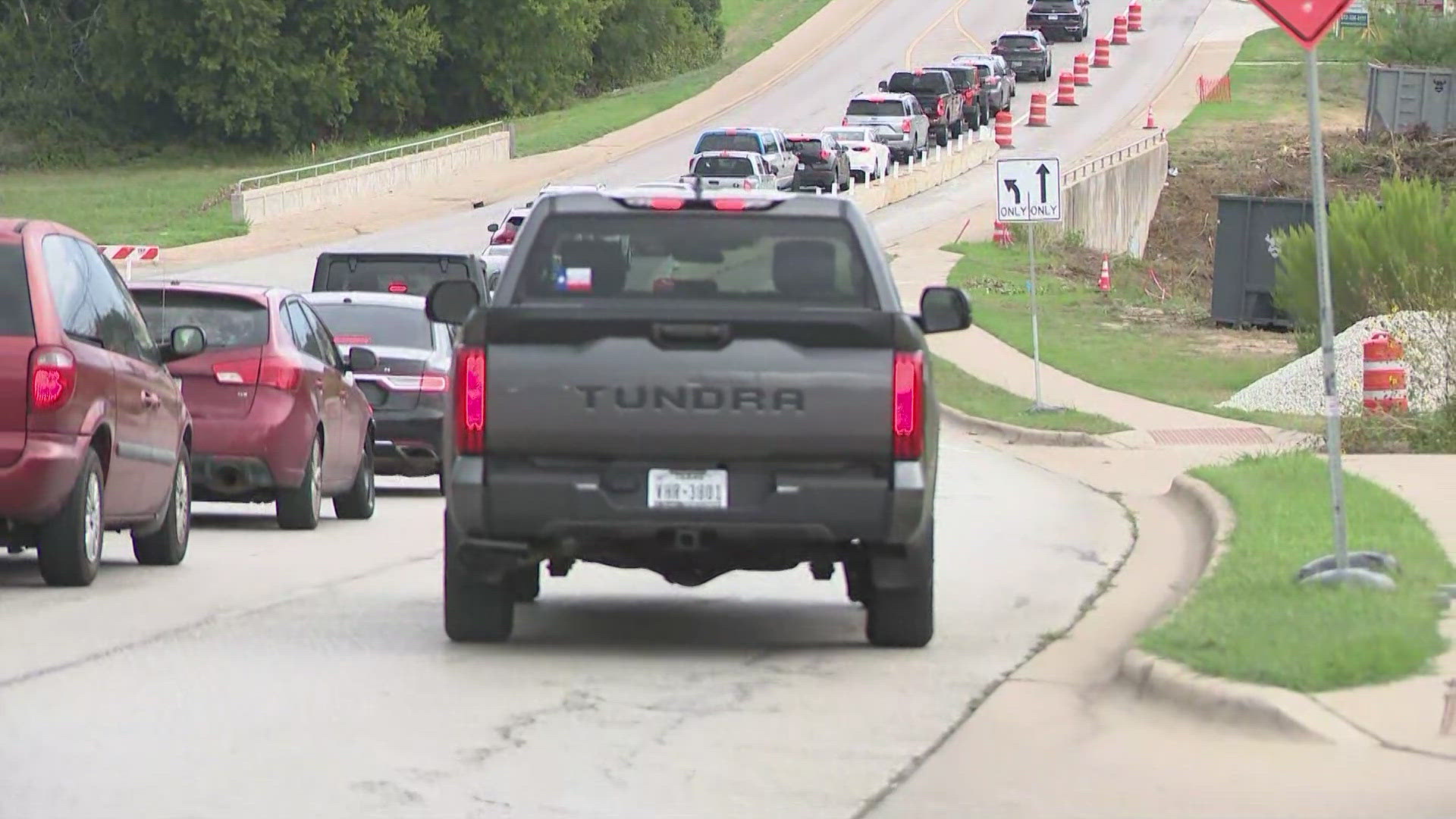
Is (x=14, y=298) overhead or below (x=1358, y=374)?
overhead

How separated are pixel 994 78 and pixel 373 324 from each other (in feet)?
185

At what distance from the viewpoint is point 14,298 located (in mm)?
12148

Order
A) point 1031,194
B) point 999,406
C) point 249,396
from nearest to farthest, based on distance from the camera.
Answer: point 249,396
point 1031,194
point 999,406

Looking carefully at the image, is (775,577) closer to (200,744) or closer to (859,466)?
(859,466)

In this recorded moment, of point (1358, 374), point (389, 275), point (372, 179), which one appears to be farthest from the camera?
point (372, 179)

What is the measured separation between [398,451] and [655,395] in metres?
10.9

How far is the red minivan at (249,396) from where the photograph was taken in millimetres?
16422

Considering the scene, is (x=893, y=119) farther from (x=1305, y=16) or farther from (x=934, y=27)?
(x=1305, y=16)

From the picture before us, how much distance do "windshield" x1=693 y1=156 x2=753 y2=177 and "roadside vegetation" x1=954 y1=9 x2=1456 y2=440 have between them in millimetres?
4637

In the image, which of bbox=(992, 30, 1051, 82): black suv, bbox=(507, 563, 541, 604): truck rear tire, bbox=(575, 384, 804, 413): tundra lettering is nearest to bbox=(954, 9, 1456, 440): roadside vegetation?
bbox=(992, 30, 1051, 82): black suv

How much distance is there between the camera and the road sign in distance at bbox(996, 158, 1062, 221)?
30125mm

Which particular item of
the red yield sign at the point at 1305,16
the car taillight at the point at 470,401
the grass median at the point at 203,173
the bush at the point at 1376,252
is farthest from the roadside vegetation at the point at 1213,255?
the grass median at the point at 203,173

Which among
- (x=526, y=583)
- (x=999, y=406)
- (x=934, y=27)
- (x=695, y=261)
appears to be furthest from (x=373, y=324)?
(x=934, y=27)

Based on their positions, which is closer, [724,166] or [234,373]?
[234,373]
